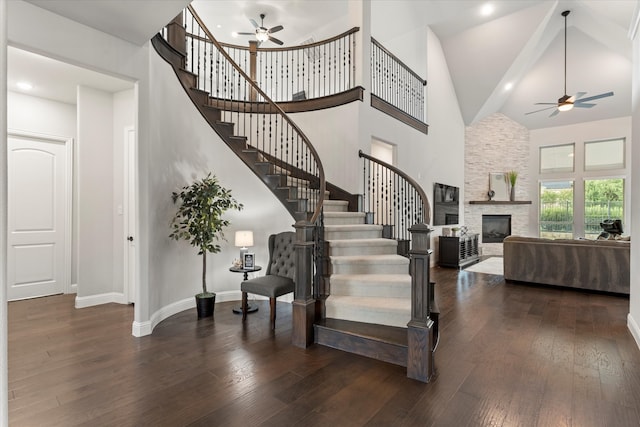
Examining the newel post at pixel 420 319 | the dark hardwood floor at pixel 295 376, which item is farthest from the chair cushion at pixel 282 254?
the newel post at pixel 420 319

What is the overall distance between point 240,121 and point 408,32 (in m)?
4.78

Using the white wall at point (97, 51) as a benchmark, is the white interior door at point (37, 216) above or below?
below

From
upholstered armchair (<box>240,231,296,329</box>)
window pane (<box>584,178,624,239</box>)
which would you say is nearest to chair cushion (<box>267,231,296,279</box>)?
upholstered armchair (<box>240,231,296,329</box>)

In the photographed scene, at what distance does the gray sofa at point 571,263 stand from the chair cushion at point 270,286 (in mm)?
4276

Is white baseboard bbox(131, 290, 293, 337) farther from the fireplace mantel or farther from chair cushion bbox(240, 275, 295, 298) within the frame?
the fireplace mantel

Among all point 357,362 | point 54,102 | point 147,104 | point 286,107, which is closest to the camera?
point 357,362

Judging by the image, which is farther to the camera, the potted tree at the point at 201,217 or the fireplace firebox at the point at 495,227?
the fireplace firebox at the point at 495,227

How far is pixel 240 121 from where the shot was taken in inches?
218

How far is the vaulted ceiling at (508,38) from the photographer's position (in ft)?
22.7

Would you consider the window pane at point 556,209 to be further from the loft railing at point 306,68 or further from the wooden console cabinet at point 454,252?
the loft railing at point 306,68

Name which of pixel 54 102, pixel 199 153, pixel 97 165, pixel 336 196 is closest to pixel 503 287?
pixel 336 196

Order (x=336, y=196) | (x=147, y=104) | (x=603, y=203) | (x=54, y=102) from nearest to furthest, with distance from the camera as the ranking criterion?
1. (x=147, y=104)
2. (x=54, y=102)
3. (x=336, y=196)
4. (x=603, y=203)

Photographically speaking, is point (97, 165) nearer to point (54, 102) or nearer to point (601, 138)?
point (54, 102)

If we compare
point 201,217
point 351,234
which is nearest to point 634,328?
point 351,234
